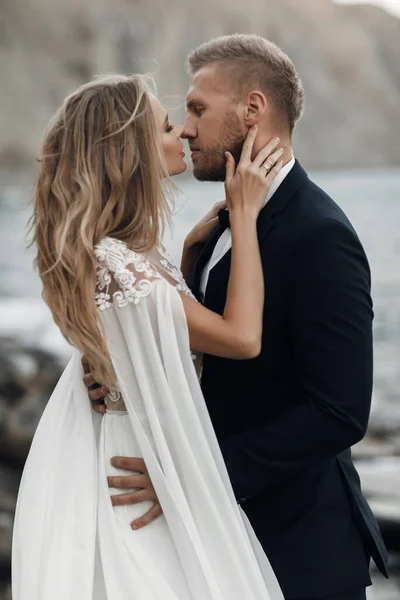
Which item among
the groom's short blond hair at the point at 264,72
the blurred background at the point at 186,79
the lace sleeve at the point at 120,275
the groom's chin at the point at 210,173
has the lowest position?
the lace sleeve at the point at 120,275

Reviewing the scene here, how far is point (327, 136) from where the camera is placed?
22375 millimetres

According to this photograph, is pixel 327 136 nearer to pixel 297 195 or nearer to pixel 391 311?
pixel 391 311

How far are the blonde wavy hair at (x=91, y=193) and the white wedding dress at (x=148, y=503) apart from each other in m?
0.04

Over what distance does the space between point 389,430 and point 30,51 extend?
1972 cm

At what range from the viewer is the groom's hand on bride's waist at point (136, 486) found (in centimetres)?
157

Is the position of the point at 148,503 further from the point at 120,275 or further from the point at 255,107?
the point at 255,107

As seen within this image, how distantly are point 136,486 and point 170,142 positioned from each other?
0.67 m

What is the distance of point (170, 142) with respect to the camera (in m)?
1.77

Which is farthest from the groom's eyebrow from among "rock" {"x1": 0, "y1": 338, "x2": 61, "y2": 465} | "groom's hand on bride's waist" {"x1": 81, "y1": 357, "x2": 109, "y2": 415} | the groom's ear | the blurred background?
the blurred background

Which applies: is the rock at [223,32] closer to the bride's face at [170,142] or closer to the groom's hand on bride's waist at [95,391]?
the bride's face at [170,142]

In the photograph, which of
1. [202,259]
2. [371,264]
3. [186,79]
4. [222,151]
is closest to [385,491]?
[202,259]

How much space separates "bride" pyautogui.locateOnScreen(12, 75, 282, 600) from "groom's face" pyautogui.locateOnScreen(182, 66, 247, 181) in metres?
0.16

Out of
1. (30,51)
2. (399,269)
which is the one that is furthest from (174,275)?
(30,51)

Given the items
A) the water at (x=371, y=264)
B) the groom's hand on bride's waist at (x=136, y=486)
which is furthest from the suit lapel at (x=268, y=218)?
the water at (x=371, y=264)
